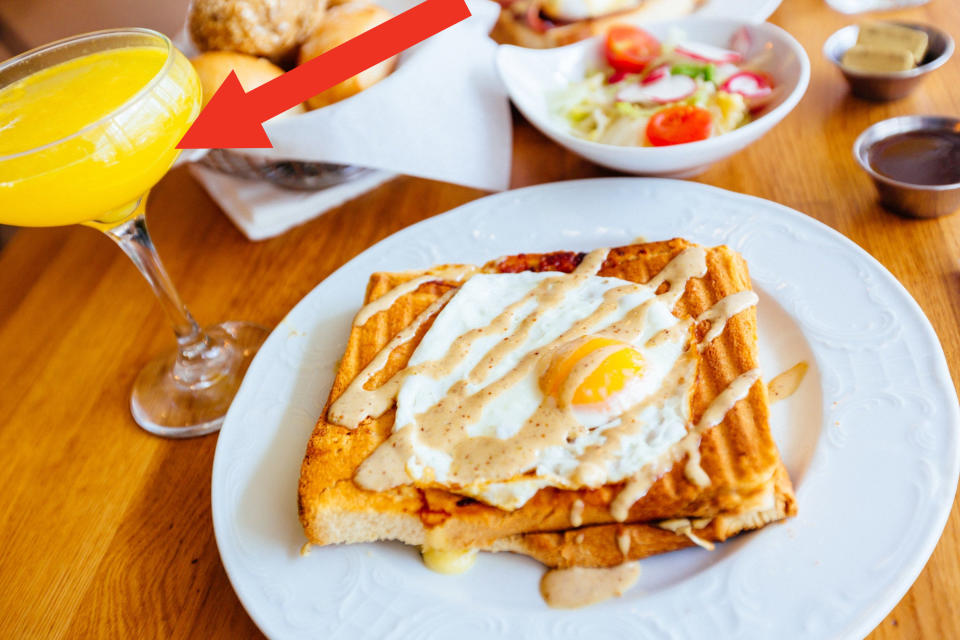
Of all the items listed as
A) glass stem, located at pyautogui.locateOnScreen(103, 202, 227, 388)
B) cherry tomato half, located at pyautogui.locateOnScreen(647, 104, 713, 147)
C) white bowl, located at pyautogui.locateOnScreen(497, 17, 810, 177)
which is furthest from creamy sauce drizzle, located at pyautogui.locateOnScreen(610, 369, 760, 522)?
glass stem, located at pyautogui.locateOnScreen(103, 202, 227, 388)

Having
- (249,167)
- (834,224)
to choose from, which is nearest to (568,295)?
(834,224)

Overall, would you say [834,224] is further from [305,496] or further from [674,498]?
[305,496]

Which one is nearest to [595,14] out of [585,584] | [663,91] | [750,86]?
[663,91]

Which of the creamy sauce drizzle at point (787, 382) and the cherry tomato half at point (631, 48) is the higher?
the cherry tomato half at point (631, 48)

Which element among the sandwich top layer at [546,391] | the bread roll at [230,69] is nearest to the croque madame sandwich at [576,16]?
the bread roll at [230,69]

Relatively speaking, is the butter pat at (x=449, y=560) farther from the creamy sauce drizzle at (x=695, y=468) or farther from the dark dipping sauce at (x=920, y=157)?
the dark dipping sauce at (x=920, y=157)

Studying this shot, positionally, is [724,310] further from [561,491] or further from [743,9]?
[743,9]
